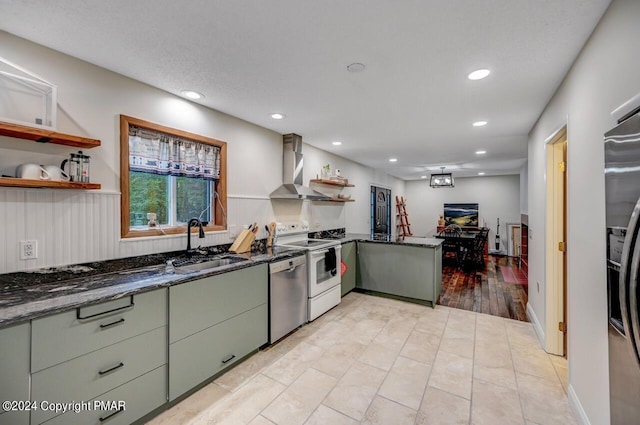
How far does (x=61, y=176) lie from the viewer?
72.7 inches

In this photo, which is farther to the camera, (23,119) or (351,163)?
(351,163)

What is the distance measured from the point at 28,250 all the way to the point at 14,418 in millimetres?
988

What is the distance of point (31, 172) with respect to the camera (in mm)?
1704

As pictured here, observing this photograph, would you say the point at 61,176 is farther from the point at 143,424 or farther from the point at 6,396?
the point at 143,424

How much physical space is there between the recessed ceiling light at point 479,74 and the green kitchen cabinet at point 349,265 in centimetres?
265

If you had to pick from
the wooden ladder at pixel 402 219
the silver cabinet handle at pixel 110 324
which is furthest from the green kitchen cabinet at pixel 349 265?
the wooden ladder at pixel 402 219

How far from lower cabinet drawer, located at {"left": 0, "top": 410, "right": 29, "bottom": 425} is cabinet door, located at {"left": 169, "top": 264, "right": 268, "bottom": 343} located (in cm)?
70

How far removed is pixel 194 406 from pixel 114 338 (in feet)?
2.55

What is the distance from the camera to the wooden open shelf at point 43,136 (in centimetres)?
159

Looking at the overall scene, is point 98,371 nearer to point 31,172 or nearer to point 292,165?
point 31,172

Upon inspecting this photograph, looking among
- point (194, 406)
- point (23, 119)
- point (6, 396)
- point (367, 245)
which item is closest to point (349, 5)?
point (23, 119)

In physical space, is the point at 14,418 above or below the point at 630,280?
below

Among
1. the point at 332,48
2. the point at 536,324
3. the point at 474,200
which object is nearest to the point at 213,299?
the point at 332,48

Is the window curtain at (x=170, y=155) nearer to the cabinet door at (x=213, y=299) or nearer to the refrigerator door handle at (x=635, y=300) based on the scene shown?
the cabinet door at (x=213, y=299)
